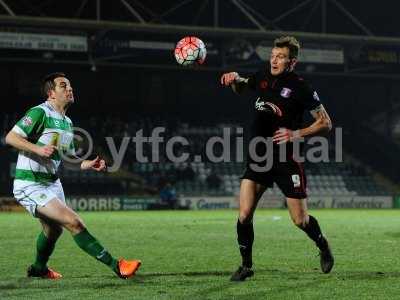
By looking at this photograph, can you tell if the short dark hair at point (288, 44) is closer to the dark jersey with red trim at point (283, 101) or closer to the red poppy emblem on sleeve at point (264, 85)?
the dark jersey with red trim at point (283, 101)

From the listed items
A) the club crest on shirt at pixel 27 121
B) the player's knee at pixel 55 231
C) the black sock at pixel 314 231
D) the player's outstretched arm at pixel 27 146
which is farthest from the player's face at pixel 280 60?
the player's knee at pixel 55 231

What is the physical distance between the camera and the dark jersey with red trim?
792cm

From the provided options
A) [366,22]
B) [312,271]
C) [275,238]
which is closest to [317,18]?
[366,22]

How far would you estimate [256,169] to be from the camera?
26.1 ft

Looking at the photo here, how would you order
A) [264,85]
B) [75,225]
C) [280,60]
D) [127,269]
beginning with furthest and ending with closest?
[264,85] → [280,60] → [127,269] → [75,225]

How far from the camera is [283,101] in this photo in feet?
26.1

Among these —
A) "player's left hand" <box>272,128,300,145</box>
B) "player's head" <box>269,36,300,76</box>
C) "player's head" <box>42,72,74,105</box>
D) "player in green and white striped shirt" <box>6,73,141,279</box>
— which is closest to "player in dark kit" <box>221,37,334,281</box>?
"player's head" <box>269,36,300,76</box>

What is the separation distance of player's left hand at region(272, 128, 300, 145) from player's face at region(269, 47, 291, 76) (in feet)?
2.10

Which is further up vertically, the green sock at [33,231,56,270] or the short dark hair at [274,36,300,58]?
the short dark hair at [274,36,300,58]

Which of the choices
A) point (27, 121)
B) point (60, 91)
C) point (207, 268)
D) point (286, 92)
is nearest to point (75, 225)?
point (27, 121)

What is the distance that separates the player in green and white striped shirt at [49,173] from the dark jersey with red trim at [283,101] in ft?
5.29

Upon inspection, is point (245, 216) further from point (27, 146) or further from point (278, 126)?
point (27, 146)

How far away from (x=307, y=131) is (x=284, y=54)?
0.79 m

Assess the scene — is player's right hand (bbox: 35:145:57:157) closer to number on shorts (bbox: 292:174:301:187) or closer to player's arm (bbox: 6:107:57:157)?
player's arm (bbox: 6:107:57:157)
